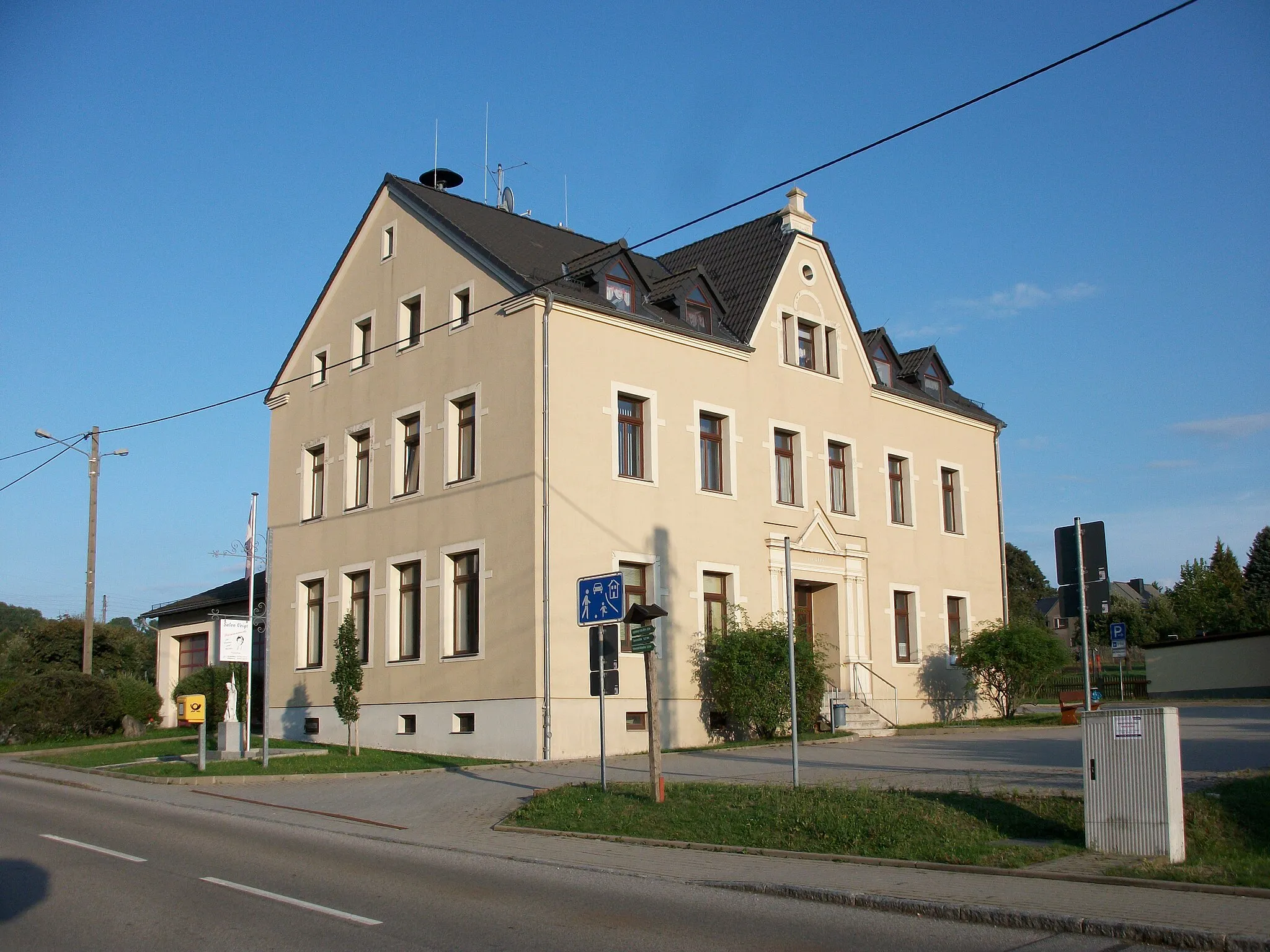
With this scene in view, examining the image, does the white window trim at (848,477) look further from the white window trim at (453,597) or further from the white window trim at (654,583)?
the white window trim at (453,597)

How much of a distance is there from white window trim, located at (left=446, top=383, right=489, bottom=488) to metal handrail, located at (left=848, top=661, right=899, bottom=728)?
1131 centimetres

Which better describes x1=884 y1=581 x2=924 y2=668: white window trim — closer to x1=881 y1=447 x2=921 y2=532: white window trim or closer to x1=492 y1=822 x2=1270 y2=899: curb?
x1=881 y1=447 x2=921 y2=532: white window trim

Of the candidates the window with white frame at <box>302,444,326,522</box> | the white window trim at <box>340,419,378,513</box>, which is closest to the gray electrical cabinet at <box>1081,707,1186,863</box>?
the white window trim at <box>340,419,378,513</box>

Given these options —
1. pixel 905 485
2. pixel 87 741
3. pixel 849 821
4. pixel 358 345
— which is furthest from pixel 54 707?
pixel 849 821

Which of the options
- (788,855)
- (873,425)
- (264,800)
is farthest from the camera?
(873,425)

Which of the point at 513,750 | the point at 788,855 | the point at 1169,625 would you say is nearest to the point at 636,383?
the point at 513,750

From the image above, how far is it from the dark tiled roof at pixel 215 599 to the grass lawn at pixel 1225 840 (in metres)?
28.7

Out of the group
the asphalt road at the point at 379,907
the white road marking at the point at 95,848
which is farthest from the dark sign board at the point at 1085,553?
the white road marking at the point at 95,848

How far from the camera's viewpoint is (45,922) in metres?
8.46

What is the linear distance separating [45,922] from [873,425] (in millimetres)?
27242

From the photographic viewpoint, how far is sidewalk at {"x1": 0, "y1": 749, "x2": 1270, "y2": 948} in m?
8.38

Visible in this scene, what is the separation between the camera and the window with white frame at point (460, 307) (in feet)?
89.0

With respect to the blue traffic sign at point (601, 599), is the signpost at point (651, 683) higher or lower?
lower

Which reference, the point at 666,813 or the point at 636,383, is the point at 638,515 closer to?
the point at 636,383
